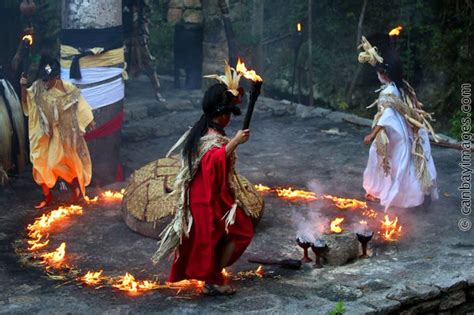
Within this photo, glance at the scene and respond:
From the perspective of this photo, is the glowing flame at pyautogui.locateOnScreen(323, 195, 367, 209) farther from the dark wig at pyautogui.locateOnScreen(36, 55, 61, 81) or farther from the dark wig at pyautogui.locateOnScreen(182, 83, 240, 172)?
the dark wig at pyautogui.locateOnScreen(36, 55, 61, 81)

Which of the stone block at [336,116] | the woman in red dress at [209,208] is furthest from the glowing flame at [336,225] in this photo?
the stone block at [336,116]

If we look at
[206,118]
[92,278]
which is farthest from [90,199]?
[206,118]

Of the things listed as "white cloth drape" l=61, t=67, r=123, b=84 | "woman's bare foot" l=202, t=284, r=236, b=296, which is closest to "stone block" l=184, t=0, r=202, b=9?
"white cloth drape" l=61, t=67, r=123, b=84

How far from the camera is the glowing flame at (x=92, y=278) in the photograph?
706 centimetres

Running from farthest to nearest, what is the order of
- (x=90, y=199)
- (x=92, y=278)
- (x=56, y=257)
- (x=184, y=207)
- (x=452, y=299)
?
(x=90, y=199), (x=56, y=257), (x=92, y=278), (x=452, y=299), (x=184, y=207)

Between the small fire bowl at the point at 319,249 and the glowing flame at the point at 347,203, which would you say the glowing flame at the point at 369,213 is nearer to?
the glowing flame at the point at 347,203

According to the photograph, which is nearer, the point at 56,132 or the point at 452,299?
the point at 452,299

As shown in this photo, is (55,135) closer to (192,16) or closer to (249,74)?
(249,74)

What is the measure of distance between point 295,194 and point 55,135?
3.10 metres

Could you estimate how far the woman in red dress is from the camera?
256 inches

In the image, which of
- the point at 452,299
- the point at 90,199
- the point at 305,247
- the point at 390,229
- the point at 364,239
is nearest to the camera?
the point at 452,299

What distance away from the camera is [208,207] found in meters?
6.52

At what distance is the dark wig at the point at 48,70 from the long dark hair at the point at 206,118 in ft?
11.3

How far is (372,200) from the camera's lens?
9625 millimetres
